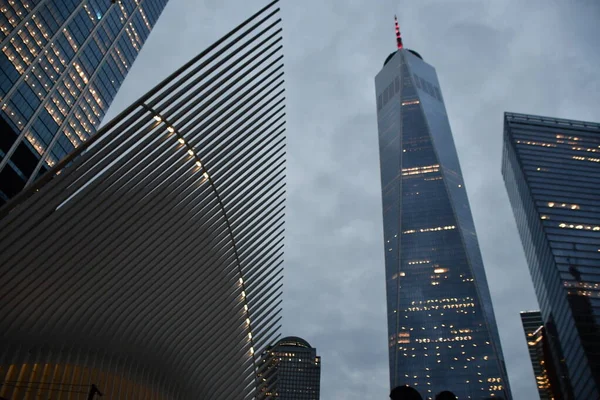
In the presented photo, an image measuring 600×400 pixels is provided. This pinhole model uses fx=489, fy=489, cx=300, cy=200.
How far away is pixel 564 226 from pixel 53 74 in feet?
330

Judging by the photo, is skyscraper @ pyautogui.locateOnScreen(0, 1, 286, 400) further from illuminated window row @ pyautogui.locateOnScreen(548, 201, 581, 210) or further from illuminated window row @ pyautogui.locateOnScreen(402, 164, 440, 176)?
illuminated window row @ pyautogui.locateOnScreen(402, 164, 440, 176)

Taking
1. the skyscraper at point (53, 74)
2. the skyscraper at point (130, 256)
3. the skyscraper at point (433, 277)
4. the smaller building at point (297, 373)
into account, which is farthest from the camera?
the smaller building at point (297, 373)

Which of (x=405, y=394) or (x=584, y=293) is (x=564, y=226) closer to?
(x=584, y=293)

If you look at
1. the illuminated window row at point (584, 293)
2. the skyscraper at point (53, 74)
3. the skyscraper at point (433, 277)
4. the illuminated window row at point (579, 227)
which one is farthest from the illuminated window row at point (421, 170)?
the skyscraper at point (53, 74)

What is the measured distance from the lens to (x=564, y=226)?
315 feet

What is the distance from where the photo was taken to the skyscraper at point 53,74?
7512 centimetres

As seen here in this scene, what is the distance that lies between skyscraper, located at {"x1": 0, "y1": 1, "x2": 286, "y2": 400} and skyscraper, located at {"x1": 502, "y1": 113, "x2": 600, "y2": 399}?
7281 centimetres

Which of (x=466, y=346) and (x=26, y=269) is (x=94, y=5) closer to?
A: (x=26, y=269)

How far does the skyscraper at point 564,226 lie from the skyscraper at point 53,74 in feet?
306

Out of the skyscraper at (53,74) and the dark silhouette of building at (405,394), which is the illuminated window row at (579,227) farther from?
the dark silhouette of building at (405,394)

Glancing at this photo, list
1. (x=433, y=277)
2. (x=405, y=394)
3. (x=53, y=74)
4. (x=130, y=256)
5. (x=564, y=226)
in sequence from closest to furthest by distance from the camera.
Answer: (x=405, y=394) → (x=130, y=256) → (x=53, y=74) → (x=564, y=226) → (x=433, y=277)

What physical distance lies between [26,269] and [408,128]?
180902mm

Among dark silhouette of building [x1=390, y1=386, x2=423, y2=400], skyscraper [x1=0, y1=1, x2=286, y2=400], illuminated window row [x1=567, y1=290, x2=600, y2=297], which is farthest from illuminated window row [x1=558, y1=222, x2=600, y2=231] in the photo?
dark silhouette of building [x1=390, y1=386, x2=423, y2=400]

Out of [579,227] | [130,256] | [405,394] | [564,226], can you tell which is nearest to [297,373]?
[564,226]
